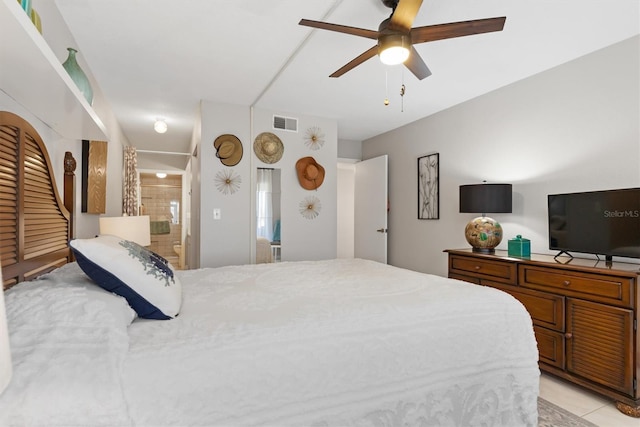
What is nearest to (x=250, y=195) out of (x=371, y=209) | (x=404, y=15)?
(x=371, y=209)

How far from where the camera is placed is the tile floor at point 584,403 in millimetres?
1935

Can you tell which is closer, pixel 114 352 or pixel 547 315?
pixel 114 352

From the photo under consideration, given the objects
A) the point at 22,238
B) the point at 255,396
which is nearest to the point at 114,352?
the point at 255,396

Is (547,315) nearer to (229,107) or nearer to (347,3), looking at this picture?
(347,3)

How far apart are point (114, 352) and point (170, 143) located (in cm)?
562

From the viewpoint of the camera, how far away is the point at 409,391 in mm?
1258

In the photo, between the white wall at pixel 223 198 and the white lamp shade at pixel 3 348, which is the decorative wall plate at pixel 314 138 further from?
the white lamp shade at pixel 3 348

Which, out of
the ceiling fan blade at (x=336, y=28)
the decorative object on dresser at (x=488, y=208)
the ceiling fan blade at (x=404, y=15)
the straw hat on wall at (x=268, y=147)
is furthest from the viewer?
the straw hat on wall at (x=268, y=147)

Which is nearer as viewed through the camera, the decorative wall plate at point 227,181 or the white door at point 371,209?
the decorative wall plate at point 227,181

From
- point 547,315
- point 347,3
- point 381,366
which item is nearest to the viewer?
point 381,366

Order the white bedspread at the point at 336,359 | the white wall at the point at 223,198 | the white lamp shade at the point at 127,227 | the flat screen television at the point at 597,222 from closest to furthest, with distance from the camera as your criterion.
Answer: the white bedspread at the point at 336,359 → the flat screen television at the point at 597,222 → the white lamp shade at the point at 127,227 → the white wall at the point at 223,198

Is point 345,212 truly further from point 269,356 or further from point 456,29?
point 269,356

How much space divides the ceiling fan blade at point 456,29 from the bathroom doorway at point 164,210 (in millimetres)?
7428

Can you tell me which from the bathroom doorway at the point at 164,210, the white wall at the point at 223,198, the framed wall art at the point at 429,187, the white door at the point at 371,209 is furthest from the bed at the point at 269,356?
the bathroom doorway at the point at 164,210
